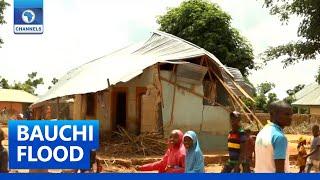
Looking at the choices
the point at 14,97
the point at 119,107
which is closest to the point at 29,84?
the point at 14,97

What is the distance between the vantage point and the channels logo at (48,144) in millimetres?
6875

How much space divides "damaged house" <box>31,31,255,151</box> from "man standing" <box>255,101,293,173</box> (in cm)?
962

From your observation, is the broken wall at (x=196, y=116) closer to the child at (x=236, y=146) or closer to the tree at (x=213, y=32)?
the child at (x=236, y=146)

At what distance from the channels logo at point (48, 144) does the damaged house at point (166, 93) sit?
627 centimetres

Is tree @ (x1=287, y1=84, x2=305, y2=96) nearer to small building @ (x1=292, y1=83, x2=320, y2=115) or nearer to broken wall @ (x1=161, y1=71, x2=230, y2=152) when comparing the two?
small building @ (x1=292, y1=83, x2=320, y2=115)

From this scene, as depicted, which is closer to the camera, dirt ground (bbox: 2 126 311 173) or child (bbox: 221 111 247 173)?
child (bbox: 221 111 247 173)

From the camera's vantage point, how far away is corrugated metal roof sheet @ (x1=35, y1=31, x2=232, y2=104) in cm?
1361

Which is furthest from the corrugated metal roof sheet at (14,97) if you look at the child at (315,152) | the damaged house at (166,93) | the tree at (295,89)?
the child at (315,152)

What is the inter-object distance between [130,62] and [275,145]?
1114 cm

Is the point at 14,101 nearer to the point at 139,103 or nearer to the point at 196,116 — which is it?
the point at 139,103

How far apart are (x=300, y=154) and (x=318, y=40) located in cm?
429

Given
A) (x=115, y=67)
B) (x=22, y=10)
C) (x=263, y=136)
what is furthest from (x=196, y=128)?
(x=263, y=136)

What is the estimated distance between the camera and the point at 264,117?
90.4 feet

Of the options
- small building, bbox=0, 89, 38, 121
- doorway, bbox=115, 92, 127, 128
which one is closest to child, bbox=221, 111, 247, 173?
doorway, bbox=115, 92, 127, 128
